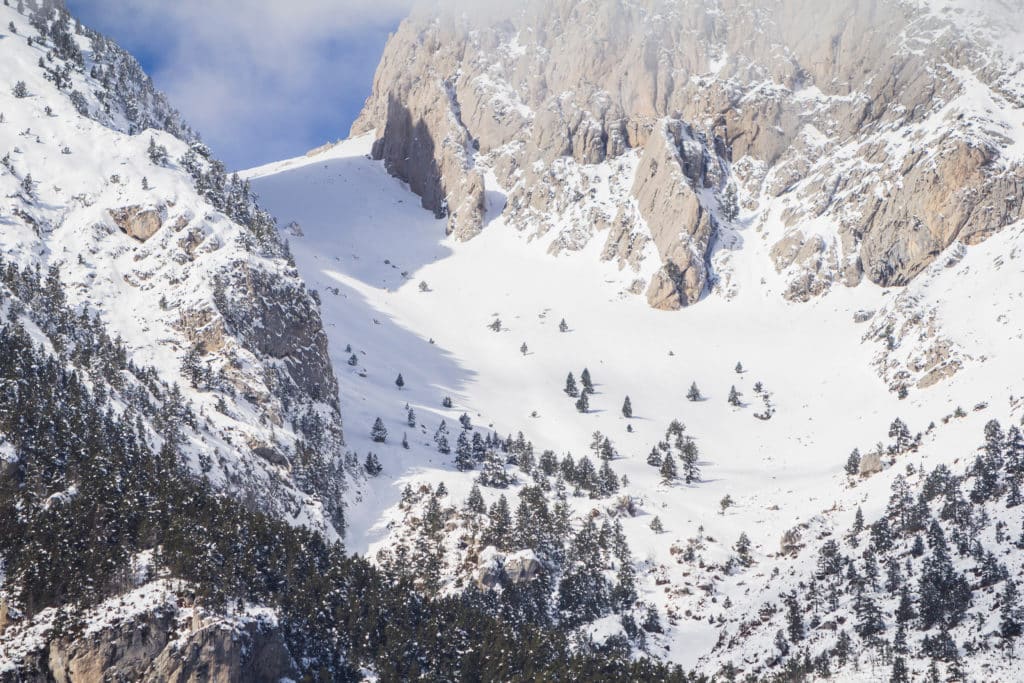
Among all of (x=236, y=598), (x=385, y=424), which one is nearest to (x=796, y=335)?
(x=385, y=424)

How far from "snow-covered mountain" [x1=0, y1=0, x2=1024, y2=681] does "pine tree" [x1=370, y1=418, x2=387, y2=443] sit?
Answer: 0.49 meters

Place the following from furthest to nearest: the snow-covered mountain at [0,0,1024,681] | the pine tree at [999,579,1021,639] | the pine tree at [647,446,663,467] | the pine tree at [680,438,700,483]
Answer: the pine tree at [647,446,663,467]
the pine tree at [680,438,700,483]
the snow-covered mountain at [0,0,1024,681]
the pine tree at [999,579,1021,639]

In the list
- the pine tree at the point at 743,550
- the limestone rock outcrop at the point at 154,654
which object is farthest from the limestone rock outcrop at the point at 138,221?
the pine tree at the point at 743,550

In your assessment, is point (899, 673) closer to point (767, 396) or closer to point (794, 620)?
point (794, 620)

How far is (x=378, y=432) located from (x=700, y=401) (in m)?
59.3

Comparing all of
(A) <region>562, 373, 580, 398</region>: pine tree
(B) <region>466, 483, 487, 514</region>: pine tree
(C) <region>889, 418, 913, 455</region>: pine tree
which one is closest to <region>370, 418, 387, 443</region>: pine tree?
(B) <region>466, 483, 487, 514</region>: pine tree

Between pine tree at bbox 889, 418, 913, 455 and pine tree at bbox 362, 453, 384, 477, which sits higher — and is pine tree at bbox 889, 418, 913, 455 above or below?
above

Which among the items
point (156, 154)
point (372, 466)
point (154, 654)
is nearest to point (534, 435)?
point (372, 466)

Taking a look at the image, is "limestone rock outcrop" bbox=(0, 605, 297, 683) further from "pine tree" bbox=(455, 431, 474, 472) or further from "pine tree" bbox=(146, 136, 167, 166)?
"pine tree" bbox=(146, 136, 167, 166)

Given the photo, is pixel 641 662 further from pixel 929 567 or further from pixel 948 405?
pixel 948 405

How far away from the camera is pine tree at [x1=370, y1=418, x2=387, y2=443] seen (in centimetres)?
12444

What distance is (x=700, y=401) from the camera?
504 ft

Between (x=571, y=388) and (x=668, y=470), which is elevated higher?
(x=571, y=388)

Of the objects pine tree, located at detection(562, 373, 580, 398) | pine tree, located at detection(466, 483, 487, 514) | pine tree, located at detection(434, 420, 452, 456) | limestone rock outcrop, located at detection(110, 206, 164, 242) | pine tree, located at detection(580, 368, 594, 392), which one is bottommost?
pine tree, located at detection(466, 483, 487, 514)
